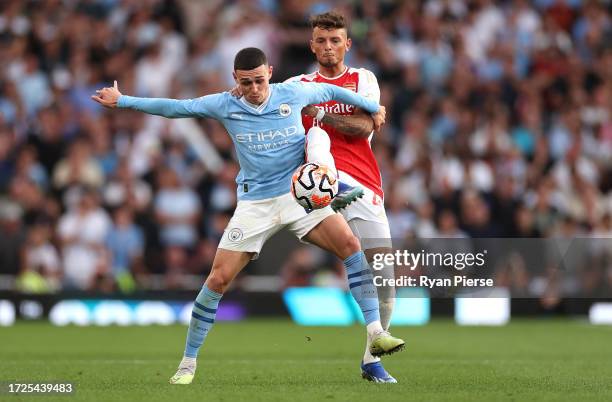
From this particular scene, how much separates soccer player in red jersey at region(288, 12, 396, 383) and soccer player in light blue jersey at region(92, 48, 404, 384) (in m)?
0.27

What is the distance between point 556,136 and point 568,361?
936 cm

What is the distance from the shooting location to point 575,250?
17734mm

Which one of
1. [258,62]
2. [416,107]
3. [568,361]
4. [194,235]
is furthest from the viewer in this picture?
[416,107]

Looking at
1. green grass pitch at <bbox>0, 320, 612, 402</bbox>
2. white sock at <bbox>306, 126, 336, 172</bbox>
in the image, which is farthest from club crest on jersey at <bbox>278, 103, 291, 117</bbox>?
green grass pitch at <bbox>0, 320, 612, 402</bbox>

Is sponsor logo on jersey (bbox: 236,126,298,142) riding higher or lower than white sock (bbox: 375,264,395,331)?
higher

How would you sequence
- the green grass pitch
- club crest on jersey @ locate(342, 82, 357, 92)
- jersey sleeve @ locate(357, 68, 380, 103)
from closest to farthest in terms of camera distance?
1. the green grass pitch
2. jersey sleeve @ locate(357, 68, 380, 103)
3. club crest on jersey @ locate(342, 82, 357, 92)

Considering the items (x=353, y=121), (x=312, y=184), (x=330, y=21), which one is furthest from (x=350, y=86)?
(x=312, y=184)

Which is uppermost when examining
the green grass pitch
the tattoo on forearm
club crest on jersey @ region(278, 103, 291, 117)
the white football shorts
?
club crest on jersey @ region(278, 103, 291, 117)

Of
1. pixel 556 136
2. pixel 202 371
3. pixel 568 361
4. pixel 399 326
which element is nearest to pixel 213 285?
pixel 202 371

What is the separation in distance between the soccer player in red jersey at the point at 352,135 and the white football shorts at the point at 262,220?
37cm

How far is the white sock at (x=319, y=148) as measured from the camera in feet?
31.9

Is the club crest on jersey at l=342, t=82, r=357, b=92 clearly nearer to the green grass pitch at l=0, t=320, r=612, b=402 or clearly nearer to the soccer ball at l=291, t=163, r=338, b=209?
the soccer ball at l=291, t=163, r=338, b=209

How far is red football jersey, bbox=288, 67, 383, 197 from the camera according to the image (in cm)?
1048

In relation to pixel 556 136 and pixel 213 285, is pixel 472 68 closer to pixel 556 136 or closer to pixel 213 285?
pixel 556 136
